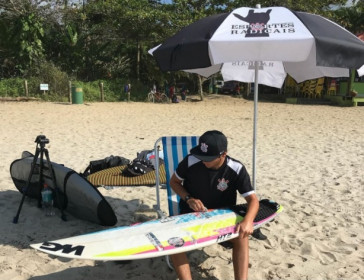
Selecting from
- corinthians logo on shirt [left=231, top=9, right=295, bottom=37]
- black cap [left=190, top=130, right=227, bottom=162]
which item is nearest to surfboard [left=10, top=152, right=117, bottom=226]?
black cap [left=190, top=130, right=227, bottom=162]

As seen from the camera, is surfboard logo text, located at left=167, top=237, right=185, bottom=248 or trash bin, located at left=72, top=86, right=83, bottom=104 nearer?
surfboard logo text, located at left=167, top=237, right=185, bottom=248

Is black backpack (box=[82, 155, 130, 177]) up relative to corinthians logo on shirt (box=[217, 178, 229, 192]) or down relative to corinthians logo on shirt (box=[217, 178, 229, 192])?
down

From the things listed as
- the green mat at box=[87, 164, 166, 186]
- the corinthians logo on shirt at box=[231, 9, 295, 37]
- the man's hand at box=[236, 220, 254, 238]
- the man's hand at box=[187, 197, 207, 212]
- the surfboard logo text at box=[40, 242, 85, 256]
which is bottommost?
the green mat at box=[87, 164, 166, 186]

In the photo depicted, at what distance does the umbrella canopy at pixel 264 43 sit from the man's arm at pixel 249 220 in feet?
3.56

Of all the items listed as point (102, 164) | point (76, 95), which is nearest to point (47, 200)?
point (102, 164)

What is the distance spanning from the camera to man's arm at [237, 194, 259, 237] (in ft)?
8.53

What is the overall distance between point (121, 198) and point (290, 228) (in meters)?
2.10

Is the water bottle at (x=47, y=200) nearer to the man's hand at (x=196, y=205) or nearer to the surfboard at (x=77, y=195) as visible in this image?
the surfboard at (x=77, y=195)

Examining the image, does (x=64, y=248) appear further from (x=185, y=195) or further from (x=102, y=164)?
(x=102, y=164)

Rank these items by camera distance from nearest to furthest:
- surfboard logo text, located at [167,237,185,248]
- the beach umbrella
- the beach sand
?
surfboard logo text, located at [167,237,185,248] → the beach umbrella → the beach sand

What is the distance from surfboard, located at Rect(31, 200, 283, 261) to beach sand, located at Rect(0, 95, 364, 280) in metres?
0.56

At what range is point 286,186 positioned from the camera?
207 inches

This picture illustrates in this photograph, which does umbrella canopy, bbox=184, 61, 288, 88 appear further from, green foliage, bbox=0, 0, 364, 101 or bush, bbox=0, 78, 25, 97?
bush, bbox=0, 78, 25, 97

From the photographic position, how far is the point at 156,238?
2539mm
